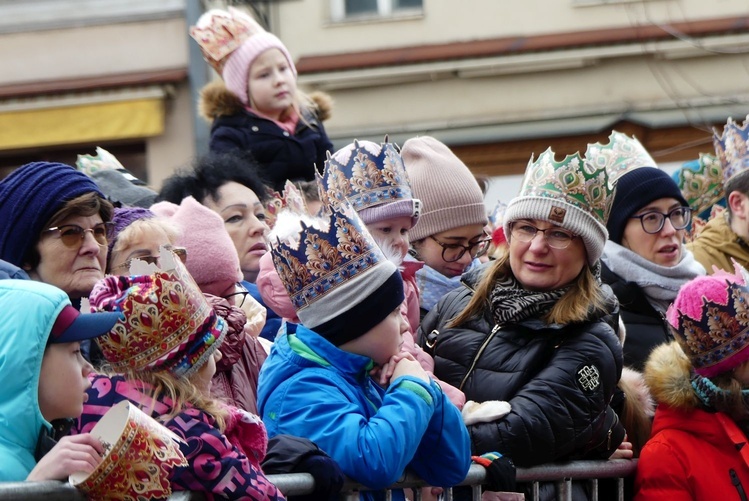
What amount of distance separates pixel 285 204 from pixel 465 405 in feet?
6.04

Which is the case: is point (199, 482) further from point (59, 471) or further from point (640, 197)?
point (640, 197)

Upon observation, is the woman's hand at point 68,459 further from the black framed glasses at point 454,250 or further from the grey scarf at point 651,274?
the grey scarf at point 651,274

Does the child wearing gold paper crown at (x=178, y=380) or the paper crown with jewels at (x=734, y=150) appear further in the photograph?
the paper crown with jewels at (x=734, y=150)

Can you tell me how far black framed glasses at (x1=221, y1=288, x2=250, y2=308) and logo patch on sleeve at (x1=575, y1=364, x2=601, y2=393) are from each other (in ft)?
4.31

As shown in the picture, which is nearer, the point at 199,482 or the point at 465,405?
the point at 199,482

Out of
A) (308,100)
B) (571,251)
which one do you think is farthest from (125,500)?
(308,100)

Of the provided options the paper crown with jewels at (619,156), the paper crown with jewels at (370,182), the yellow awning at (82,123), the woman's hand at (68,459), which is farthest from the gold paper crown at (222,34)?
the yellow awning at (82,123)

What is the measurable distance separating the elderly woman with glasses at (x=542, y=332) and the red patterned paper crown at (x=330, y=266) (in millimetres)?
822

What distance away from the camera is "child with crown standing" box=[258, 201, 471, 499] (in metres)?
4.47

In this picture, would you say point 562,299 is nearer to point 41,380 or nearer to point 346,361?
point 346,361

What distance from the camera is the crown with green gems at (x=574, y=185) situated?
5707mm

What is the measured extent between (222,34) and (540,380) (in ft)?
11.2

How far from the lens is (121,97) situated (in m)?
16.8

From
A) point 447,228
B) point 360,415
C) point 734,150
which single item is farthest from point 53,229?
point 734,150
